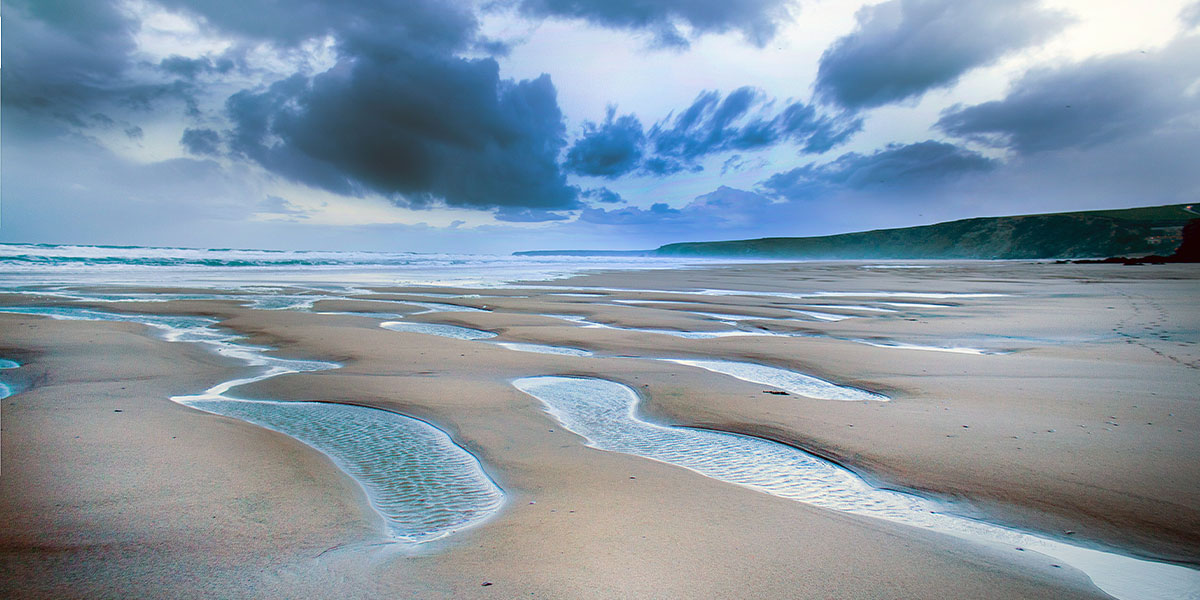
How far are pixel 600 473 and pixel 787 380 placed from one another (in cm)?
302

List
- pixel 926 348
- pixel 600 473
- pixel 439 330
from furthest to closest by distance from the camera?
pixel 439 330, pixel 926 348, pixel 600 473

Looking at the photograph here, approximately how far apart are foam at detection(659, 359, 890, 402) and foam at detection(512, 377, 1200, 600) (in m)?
1.30

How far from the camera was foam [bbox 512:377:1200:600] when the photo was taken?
203 centimetres

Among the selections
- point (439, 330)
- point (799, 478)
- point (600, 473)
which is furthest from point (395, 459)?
point (439, 330)

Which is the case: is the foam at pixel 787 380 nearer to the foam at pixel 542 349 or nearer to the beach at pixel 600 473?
the beach at pixel 600 473

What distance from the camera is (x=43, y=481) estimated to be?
8.44 ft

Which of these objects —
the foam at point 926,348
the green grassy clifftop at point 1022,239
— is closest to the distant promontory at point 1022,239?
the green grassy clifftop at point 1022,239

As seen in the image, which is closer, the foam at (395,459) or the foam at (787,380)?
the foam at (395,459)

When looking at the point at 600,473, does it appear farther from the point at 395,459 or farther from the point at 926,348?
the point at 926,348

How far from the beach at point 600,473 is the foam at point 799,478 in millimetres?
87

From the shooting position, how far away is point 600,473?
9.78 ft

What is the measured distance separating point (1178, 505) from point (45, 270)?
3335 cm

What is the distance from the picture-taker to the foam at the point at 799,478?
2.03 meters

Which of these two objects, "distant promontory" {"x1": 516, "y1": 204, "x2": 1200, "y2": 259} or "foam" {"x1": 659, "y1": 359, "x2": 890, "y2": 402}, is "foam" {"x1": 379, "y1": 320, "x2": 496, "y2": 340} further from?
"distant promontory" {"x1": 516, "y1": 204, "x2": 1200, "y2": 259}
